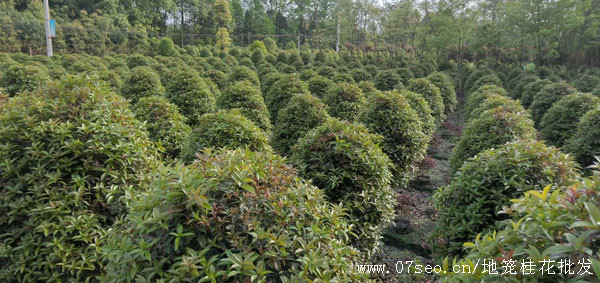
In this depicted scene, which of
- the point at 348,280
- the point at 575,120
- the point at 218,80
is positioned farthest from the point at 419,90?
the point at 348,280

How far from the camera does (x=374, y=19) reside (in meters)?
29.0

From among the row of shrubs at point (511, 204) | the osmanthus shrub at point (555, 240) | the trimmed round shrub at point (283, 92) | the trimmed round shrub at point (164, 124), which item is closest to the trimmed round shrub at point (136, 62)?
the trimmed round shrub at point (283, 92)

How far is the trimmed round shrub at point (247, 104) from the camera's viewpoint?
616 centimetres

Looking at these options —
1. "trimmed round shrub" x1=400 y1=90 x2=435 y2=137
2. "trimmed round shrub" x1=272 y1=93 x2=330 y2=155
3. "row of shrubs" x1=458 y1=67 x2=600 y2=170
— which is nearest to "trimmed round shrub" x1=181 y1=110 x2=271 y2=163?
"trimmed round shrub" x1=272 y1=93 x2=330 y2=155

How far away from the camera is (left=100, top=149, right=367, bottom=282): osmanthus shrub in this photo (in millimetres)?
1772

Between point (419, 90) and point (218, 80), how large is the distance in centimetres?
603

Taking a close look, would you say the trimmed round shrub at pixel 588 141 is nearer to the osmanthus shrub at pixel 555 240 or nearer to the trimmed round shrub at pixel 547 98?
the trimmed round shrub at pixel 547 98

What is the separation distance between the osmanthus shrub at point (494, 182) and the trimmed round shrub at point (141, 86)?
6.27m

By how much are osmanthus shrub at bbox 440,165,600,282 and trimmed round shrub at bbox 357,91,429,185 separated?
3.77 meters

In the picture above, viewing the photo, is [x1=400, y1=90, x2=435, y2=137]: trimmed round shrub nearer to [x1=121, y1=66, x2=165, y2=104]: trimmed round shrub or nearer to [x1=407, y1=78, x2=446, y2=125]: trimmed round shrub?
[x1=407, y1=78, x2=446, y2=125]: trimmed round shrub

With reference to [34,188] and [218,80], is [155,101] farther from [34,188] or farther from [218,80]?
[218,80]

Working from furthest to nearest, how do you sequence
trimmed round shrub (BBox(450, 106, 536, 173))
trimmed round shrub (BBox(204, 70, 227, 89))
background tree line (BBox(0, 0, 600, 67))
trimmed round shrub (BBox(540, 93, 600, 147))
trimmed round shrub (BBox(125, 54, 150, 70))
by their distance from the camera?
background tree line (BBox(0, 0, 600, 67)) < trimmed round shrub (BBox(125, 54, 150, 70)) < trimmed round shrub (BBox(204, 70, 227, 89)) < trimmed round shrub (BBox(540, 93, 600, 147)) < trimmed round shrub (BBox(450, 106, 536, 173))

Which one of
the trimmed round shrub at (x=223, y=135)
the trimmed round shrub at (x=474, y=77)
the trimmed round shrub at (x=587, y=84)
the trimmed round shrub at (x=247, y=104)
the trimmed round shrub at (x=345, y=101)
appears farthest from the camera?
the trimmed round shrub at (x=474, y=77)

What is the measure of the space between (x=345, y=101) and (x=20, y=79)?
22.6 feet
